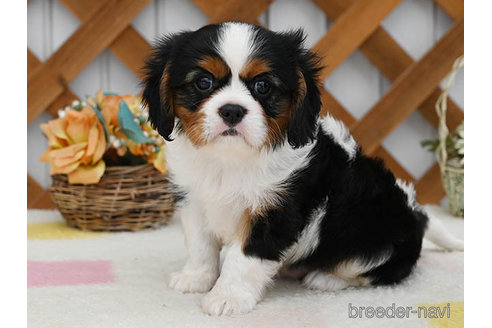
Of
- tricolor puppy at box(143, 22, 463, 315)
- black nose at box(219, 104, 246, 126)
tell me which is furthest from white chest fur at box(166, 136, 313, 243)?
black nose at box(219, 104, 246, 126)

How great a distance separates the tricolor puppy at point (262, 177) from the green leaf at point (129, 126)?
0.83 m

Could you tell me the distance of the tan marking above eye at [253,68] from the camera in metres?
1.74

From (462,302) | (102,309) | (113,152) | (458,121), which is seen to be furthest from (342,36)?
(102,309)

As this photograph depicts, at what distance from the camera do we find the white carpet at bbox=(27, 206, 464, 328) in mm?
1761

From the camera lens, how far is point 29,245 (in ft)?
8.53

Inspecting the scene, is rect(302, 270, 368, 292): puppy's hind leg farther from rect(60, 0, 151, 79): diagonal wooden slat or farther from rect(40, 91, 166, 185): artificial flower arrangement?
rect(60, 0, 151, 79): diagonal wooden slat

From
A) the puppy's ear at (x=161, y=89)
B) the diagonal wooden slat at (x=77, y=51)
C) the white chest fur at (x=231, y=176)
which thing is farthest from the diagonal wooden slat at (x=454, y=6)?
the puppy's ear at (x=161, y=89)

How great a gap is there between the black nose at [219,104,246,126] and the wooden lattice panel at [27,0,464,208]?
1703 millimetres

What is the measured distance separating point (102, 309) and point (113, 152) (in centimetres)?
123

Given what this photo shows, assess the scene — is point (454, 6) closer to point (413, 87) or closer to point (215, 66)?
point (413, 87)

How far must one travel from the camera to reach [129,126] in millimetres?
2857

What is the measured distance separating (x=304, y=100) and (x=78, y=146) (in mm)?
1411

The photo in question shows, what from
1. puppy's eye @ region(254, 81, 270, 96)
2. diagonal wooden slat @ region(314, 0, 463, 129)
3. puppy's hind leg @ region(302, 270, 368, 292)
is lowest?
puppy's hind leg @ region(302, 270, 368, 292)

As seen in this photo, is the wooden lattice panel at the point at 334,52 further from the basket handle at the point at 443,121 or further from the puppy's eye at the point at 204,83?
the puppy's eye at the point at 204,83
